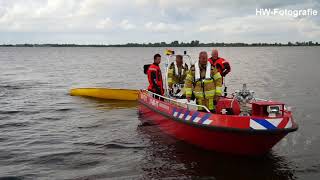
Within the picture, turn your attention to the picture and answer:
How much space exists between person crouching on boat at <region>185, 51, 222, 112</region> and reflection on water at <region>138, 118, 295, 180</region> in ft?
3.68

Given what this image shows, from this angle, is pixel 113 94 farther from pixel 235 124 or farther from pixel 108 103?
pixel 235 124

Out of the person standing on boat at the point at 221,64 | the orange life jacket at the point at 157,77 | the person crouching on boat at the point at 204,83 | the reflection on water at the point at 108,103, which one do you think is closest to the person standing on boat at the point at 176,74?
the orange life jacket at the point at 157,77

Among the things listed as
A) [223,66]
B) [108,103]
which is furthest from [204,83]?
[108,103]

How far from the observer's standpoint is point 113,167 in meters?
8.47

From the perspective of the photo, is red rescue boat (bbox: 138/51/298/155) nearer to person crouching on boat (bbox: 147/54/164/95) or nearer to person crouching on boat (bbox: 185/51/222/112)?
person crouching on boat (bbox: 185/51/222/112)

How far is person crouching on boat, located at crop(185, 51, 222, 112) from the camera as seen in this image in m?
8.55

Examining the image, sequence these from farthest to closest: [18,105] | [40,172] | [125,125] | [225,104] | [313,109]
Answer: [18,105] → [313,109] → [125,125] → [225,104] → [40,172]

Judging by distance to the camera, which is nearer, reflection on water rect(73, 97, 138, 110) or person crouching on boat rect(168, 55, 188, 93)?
person crouching on boat rect(168, 55, 188, 93)

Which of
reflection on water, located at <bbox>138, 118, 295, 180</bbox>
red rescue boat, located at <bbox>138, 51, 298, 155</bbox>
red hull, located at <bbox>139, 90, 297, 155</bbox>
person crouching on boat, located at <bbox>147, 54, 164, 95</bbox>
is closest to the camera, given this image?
red rescue boat, located at <bbox>138, 51, 298, 155</bbox>

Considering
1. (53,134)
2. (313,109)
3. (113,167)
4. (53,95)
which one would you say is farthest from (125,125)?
(53,95)

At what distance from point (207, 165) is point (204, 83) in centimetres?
172

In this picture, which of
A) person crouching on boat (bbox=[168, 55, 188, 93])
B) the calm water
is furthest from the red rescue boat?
person crouching on boat (bbox=[168, 55, 188, 93])

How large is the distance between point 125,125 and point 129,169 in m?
4.57

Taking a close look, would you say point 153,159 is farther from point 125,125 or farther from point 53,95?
point 53,95
